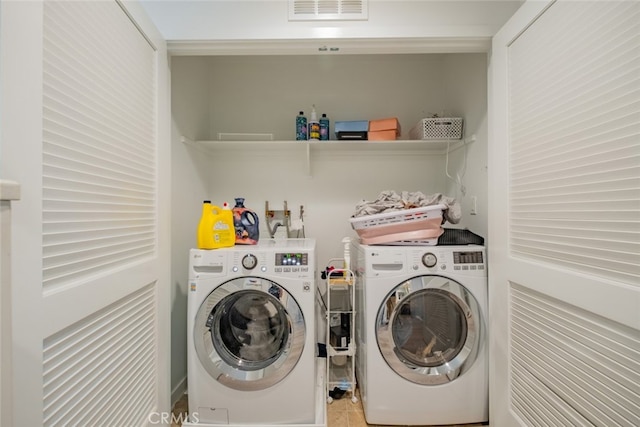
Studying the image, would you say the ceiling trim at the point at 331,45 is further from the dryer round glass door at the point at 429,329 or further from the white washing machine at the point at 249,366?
the dryer round glass door at the point at 429,329

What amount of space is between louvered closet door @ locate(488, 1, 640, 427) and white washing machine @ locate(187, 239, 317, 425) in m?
0.97

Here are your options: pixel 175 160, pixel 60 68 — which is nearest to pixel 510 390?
pixel 60 68

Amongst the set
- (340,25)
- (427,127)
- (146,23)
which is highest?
(340,25)

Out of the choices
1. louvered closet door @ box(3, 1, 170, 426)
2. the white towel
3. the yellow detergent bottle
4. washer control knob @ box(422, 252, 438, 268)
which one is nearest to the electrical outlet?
the white towel

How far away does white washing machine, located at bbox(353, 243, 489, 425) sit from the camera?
148 cm

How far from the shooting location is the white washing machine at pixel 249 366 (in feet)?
4.74

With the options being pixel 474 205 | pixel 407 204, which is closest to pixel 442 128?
pixel 474 205

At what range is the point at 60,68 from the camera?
0.75m

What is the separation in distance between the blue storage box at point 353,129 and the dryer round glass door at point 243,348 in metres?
1.25

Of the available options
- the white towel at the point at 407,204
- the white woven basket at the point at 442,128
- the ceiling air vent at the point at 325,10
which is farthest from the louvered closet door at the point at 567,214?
Answer: the ceiling air vent at the point at 325,10

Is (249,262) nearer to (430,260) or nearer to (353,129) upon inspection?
(430,260)

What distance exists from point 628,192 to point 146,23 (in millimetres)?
1832

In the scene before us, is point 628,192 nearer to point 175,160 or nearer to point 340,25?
point 340,25

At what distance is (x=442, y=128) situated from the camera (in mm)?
1982
